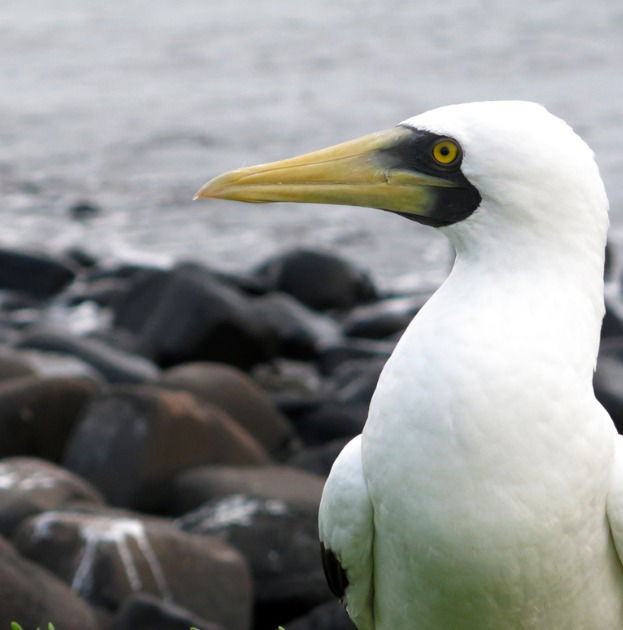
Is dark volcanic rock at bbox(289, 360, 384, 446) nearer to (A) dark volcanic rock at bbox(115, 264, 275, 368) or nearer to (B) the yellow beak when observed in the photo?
(A) dark volcanic rock at bbox(115, 264, 275, 368)

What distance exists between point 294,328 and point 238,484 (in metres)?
4.50

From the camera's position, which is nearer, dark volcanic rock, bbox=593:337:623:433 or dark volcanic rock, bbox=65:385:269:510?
dark volcanic rock, bbox=65:385:269:510

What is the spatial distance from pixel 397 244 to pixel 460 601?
13043 millimetres

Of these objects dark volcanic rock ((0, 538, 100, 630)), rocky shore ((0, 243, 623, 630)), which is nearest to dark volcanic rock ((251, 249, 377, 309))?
rocky shore ((0, 243, 623, 630))

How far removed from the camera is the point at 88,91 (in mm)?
23203

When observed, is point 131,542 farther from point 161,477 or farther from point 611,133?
point 611,133

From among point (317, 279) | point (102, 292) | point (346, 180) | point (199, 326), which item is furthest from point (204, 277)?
point (346, 180)

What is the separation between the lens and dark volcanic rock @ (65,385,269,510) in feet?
25.3

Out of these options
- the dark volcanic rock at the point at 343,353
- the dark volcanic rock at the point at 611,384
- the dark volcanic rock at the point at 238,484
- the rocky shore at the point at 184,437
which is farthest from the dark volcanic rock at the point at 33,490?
the dark volcanic rock at the point at 343,353

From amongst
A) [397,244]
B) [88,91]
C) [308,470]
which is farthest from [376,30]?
[308,470]

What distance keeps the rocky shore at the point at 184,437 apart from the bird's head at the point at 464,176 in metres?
2.75

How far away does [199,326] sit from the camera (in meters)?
10.8

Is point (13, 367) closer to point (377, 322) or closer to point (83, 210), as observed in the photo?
point (377, 322)

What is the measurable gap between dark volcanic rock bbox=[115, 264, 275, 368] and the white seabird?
7468 millimetres
